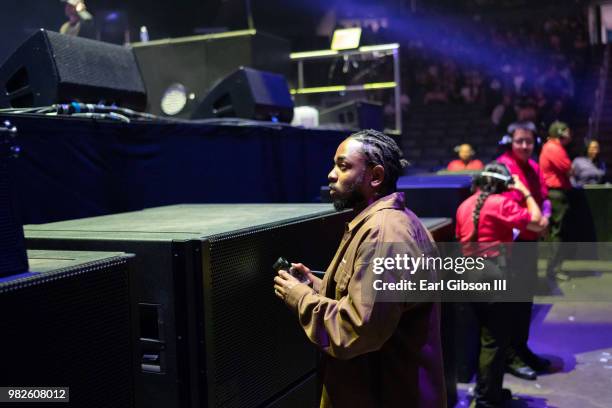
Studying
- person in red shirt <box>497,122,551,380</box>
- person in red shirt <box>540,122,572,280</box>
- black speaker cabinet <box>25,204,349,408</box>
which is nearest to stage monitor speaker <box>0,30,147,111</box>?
black speaker cabinet <box>25,204,349,408</box>

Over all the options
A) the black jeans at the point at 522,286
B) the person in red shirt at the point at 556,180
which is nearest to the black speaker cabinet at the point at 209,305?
the black jeans at the point at 522,286

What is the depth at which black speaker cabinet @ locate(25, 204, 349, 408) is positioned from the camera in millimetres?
1838

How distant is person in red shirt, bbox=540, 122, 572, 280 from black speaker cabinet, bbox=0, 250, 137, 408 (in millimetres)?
7429

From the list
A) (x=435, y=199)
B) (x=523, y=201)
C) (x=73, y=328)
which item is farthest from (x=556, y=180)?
(x=73, y=328)

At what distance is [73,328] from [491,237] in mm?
3185

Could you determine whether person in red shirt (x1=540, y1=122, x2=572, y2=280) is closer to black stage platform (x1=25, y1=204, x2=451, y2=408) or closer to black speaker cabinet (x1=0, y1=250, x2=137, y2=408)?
black stage platform (x1=25, y1=204, x2=451, y2=408)

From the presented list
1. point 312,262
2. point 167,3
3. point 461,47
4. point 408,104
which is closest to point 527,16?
point 461,47

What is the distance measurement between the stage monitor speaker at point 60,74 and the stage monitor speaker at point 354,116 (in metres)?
3.62

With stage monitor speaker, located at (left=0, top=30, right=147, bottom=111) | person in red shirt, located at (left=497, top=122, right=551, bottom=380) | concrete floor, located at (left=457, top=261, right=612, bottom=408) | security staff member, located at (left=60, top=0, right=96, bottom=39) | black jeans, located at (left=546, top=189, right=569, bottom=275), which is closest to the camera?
stage monitor speaker, located at (left=0, top=30, right=147, bottom=111)

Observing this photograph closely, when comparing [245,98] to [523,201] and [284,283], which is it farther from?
[284,283]

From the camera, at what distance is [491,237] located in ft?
13.5

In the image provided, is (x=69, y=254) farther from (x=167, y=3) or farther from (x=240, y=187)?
(x=167, y=3)

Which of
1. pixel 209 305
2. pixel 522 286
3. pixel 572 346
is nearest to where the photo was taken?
pixel 209 305

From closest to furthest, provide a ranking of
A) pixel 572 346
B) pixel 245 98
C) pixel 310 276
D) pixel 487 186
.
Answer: pixel 310 276 → pixel 487 186 → pixel 245 98 → pixel 572 346
